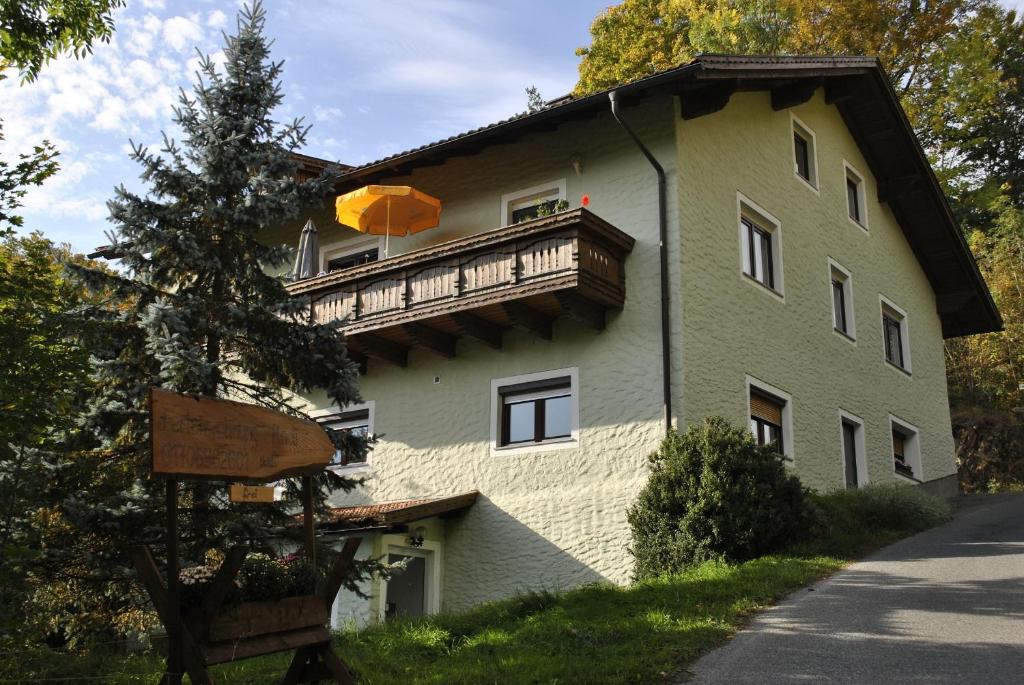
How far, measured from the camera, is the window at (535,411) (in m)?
16.5

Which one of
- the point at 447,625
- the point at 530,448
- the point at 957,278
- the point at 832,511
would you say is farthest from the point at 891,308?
the point at 447,625

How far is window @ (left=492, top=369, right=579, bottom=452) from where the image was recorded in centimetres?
1655

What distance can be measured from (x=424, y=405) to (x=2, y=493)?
1080 centimetres

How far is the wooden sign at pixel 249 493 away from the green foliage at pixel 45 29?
4.40 m

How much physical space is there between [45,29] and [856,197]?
19.3m

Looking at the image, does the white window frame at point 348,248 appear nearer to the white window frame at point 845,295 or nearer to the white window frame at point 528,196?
the white window frame at point 528,196

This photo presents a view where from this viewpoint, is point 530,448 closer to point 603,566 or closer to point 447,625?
point 603,566

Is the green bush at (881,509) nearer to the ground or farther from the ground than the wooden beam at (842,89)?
nearer to the ground

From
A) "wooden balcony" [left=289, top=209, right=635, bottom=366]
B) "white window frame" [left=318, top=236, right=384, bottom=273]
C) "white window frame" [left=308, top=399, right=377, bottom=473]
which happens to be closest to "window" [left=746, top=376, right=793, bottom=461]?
"wooden balcony" [left=289, top=209, right=635, bottom=366]

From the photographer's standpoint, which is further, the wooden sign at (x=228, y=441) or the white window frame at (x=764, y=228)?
the white window frame at (x=764, y=228)

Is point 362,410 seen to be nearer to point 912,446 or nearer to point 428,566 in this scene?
point 428,566

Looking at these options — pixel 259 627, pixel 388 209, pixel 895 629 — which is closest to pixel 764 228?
pixel 388 209

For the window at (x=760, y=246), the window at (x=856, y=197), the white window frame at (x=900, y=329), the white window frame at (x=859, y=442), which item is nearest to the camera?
the window at (x=760, y=246)

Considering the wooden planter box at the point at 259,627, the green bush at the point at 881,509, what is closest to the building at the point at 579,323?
the green bush at the point at 881,509
